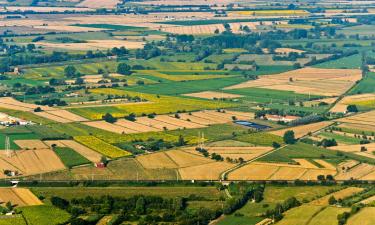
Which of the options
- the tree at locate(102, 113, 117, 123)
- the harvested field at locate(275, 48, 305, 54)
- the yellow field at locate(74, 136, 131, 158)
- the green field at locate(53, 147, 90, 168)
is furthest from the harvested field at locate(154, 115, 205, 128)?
the harvested field at locate(275, 48, 305, 54)

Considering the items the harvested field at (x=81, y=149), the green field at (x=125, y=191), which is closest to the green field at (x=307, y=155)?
the green field at (x=125, y=191)

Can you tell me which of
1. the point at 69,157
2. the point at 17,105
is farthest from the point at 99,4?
the point at 69,157

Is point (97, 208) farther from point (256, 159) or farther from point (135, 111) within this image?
point (135, 111)

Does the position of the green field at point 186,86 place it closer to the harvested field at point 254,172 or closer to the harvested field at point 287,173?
the harvested field at point 254,172

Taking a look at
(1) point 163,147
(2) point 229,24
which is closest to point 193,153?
(1) point 163,147

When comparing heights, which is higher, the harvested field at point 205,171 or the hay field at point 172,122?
the harvested field at point 205,171

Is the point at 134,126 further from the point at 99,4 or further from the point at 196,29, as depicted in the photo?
the point at 99,4
